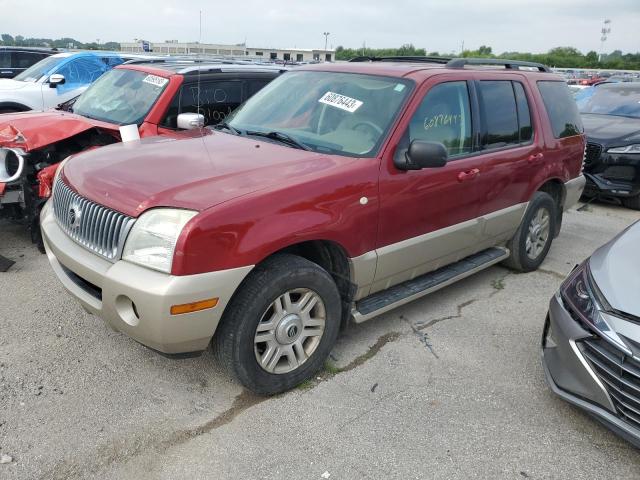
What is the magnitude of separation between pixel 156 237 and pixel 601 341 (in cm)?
224

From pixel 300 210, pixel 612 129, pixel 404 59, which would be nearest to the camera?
pixel 300 210

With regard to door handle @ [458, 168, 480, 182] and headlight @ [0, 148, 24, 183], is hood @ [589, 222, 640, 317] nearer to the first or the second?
door handle @ [458, 168, 480, 182]

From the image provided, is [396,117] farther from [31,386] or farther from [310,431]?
[31,386]

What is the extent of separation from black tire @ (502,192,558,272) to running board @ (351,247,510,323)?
0.17 meters

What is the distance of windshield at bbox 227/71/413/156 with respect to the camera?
3527mm

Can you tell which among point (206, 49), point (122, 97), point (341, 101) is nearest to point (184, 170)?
point (341, 101)

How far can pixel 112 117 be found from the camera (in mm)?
5766

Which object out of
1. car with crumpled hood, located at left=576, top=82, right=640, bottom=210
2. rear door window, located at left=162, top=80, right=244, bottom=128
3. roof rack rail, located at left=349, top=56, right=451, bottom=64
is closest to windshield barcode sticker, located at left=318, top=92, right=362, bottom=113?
roof rack rail, located at left=349, top=56, right=451, bottom=64

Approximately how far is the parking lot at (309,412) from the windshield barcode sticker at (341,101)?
159 cm

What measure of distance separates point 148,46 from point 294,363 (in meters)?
15.8

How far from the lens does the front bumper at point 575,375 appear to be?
266 cm

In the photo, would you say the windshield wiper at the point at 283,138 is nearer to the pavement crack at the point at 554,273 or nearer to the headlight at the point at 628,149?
the pavement crack at the point at 554,273

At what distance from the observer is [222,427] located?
A: 288cm

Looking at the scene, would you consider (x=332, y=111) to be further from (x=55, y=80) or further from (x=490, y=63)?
(x=55, y=80)
